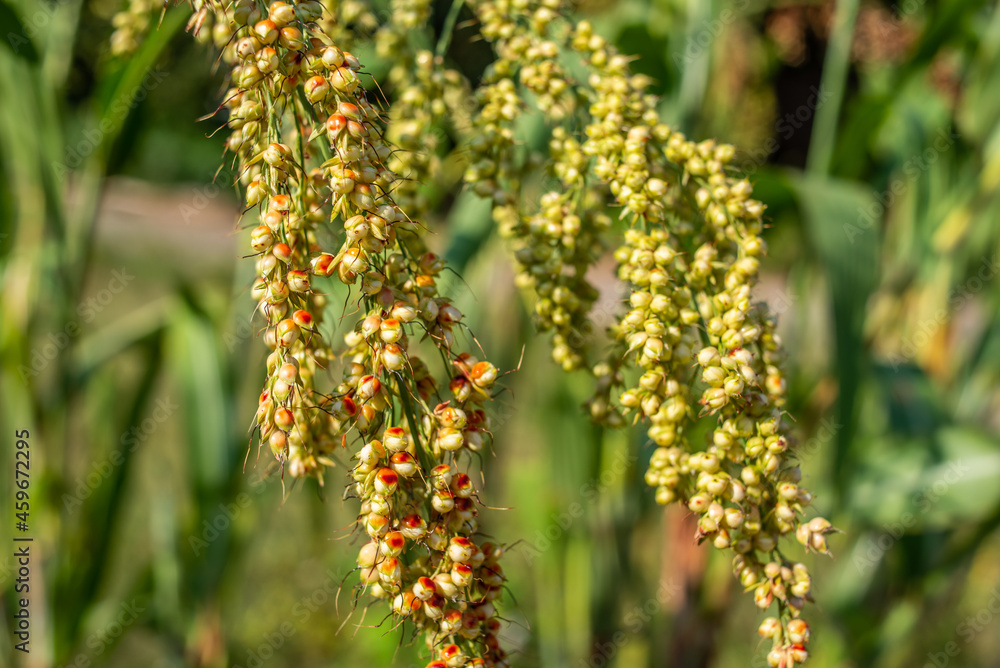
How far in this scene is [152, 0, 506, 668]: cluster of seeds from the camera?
383 millimetres

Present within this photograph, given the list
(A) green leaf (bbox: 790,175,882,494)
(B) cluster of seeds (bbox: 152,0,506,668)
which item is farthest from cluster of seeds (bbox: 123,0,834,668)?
(A) green leaf (bbox: 790,175,882,494)

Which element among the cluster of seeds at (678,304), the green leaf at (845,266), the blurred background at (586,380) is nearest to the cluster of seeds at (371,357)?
the cluster of seeds at (678,304)

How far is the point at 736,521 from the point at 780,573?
51mm

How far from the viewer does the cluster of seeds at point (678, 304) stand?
0.46 meters

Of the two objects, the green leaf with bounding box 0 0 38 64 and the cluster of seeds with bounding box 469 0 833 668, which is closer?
the cluster of seeds with bounding box 469 0 833 668

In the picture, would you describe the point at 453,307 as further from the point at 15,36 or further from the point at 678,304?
the point at 15,36

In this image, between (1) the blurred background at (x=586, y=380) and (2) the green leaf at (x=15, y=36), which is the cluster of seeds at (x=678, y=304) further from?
(2) the green leaf at (x=15, y=36)

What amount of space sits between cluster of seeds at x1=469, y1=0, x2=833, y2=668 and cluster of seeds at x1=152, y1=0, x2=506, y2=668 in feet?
0.39

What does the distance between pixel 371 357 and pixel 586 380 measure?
95 cm

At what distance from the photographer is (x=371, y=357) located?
1.35 feet

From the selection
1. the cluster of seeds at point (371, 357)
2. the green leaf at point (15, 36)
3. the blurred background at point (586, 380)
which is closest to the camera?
the cluster of seeds at point (371, 357)

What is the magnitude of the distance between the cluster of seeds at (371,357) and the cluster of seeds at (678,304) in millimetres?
118

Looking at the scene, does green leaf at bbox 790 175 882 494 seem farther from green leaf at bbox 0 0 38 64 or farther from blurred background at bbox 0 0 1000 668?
green leaf at bbox 0 0 38 64

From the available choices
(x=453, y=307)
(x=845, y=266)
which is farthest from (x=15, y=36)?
(x=845, y=266)
